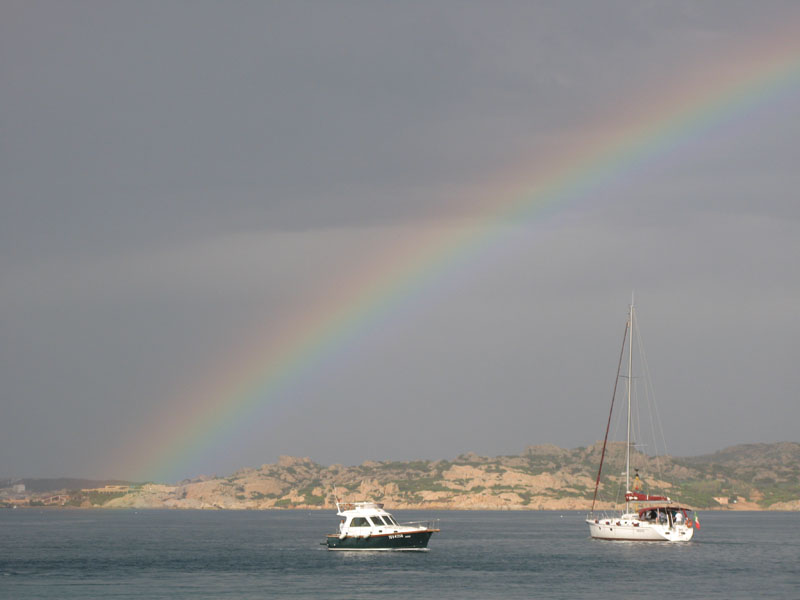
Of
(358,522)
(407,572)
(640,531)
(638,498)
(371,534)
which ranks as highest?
(638,498)

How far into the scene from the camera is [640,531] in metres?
163

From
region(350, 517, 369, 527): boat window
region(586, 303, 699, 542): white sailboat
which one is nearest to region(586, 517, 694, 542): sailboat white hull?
region(586, 303, 699, 542): white sailboat

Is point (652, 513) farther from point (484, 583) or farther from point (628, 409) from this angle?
point (484, 583)

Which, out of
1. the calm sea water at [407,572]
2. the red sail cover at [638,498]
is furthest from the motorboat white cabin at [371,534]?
→ the red sail cover at [638,498]

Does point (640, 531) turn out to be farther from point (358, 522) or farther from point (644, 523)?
point (358, 522)

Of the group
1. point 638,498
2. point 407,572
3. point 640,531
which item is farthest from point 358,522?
point 640,531

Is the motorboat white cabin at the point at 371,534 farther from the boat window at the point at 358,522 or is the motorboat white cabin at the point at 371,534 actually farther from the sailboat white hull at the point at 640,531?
the sailboat white hull at the point at 640,531

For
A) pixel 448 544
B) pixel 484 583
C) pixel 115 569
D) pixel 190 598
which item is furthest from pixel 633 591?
pixel 448 544

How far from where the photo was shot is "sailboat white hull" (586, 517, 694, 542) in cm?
16275

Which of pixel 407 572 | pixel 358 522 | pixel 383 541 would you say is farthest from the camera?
pixel 358 522

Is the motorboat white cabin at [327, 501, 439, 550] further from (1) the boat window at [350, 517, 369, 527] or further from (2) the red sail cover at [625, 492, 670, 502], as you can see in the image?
(2) the red sail cover at [625, 492, 670, 502]

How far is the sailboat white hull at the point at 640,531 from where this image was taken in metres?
163

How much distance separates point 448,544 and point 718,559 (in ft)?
203

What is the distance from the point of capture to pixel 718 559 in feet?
488
